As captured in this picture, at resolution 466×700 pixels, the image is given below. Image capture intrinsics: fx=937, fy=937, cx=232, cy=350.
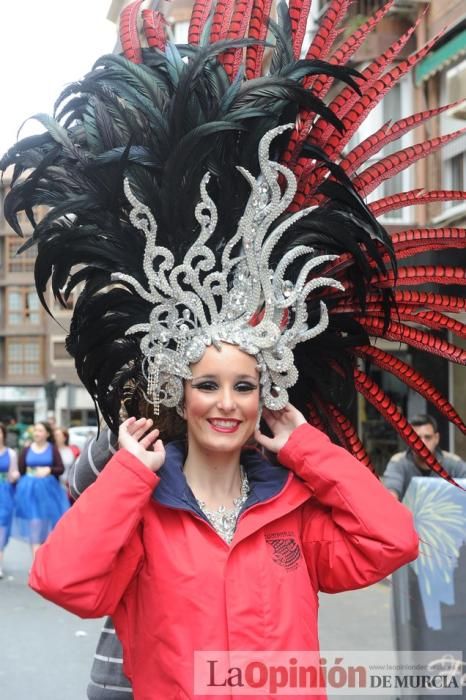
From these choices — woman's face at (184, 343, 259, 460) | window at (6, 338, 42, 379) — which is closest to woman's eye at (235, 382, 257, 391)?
woman's face at (184, 343, 259, 460)

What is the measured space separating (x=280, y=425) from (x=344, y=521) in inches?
14.4

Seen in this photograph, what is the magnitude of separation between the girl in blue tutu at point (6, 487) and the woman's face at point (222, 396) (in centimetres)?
819

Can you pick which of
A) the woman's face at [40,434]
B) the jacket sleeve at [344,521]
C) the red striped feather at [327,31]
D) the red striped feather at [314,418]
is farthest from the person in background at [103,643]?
the woman's face at [40,434]

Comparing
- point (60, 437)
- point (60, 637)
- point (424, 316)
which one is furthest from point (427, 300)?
point (60, 437)

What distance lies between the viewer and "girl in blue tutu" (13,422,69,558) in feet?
34.3

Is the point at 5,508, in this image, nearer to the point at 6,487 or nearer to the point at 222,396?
the point at 6,487

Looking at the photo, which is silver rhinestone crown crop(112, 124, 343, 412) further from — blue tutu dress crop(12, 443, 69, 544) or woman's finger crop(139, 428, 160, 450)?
blue tutu dress crop(12, 443, 69, 544)

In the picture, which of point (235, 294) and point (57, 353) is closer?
point (235, 294)

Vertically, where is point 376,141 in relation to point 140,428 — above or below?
above

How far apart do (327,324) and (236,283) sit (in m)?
0.28

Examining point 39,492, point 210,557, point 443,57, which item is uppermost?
point 443,57

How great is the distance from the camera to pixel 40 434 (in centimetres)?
1096

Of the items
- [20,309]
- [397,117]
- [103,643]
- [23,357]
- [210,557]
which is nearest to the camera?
[210,557]

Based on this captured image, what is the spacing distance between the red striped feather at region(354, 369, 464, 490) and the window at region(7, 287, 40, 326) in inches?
2532
